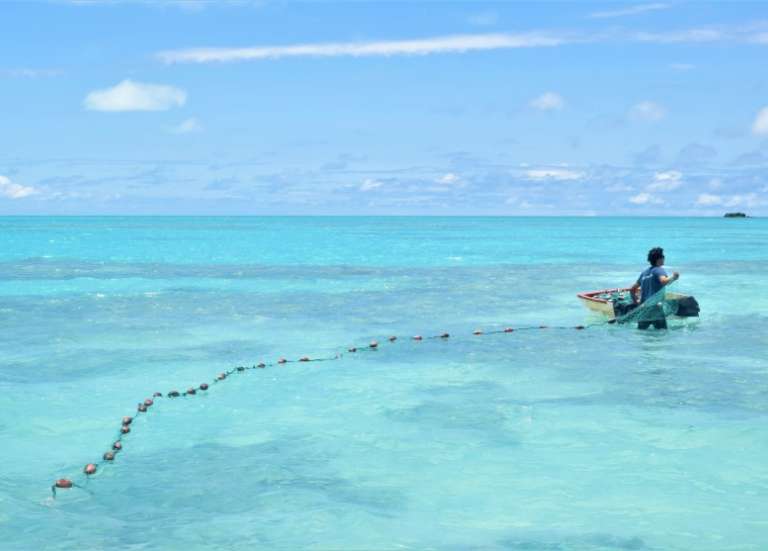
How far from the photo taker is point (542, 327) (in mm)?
22750

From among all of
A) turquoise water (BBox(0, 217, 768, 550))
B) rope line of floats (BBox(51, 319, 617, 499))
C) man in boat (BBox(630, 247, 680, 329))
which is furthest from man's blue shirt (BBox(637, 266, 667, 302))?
rope line of floats (BBox(51, 319, 617, 499))

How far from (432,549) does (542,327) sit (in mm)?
14806

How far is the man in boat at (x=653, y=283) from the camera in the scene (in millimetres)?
19797

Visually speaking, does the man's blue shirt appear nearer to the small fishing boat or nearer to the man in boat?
the man in boat

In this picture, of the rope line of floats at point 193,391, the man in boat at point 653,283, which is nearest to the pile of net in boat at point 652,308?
the man in boat at point 653,283

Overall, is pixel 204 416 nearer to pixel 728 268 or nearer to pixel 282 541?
pixel 282 541

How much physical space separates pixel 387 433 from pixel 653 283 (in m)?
10.2

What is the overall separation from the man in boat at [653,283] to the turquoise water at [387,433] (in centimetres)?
42

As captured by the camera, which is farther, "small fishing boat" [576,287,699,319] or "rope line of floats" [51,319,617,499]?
"small fishing boat" [576,287,699,319]

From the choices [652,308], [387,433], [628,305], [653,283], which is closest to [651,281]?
[653,283]

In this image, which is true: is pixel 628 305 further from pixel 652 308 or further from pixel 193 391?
pixel 193 391

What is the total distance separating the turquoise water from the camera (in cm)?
905

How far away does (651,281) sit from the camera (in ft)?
67.4

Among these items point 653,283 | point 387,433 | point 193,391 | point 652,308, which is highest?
point 653,283
